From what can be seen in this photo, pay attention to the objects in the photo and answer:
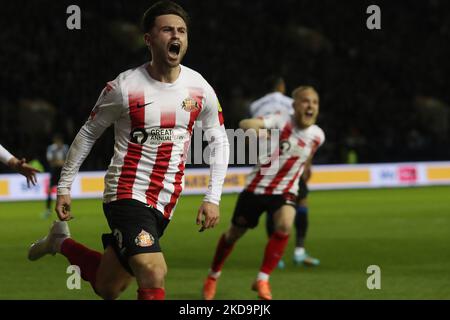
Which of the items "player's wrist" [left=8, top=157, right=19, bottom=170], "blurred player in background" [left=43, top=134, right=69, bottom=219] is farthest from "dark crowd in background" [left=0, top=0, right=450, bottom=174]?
"player's wrist" [left=8, top=157, right=19, bottom=170]

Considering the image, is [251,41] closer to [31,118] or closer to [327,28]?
[327,28]

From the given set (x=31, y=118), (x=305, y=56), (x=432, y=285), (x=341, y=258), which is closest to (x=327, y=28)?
(x=305, y=56)

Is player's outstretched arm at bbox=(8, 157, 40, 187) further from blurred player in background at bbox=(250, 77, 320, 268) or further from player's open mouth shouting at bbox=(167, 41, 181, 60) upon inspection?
blurred player in background at bbox=(250, 77, 320, 268)

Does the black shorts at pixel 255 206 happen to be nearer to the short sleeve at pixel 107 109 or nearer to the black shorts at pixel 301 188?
the black shorts at pixel 301 188

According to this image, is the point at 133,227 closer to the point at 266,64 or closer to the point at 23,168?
the point at 23,168

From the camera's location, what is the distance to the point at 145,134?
5.55 metres

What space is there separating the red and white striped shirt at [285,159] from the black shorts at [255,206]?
5cm

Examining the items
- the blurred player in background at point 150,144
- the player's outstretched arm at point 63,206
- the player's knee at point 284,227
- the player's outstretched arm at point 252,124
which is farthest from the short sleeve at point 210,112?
the player's knee at point 284,227

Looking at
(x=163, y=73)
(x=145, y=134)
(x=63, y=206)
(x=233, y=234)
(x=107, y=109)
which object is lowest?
(x=63, y=206)

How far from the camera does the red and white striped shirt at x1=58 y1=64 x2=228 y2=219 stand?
5516 mm

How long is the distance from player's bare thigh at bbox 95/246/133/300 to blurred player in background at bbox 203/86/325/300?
254 cm

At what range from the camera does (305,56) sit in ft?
102

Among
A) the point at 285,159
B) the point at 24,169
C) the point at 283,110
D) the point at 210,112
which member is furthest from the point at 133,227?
the point at 283,110

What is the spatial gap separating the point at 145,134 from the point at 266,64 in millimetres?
24654
